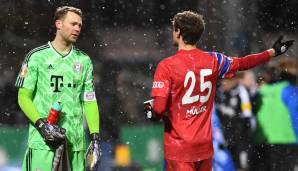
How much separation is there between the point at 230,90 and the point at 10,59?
9.31ft

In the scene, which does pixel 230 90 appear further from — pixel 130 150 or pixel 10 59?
pixel 10 59

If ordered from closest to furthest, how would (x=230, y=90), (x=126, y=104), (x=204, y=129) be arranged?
Answer: (x=204, y=129) < (x=230, y=90) < (x=126, y=104)

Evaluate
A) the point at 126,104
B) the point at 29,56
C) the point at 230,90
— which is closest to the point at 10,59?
the point at 126,104

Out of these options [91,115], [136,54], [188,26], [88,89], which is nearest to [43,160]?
[91,115]

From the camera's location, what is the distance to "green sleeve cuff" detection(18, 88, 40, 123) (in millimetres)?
4848

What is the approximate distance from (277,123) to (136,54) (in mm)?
2029

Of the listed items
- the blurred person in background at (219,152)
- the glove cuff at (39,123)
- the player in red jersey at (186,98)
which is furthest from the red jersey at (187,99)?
the blurred person in background at (219,152)

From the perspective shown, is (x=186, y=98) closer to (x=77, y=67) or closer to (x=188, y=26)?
(x=188, y=26)

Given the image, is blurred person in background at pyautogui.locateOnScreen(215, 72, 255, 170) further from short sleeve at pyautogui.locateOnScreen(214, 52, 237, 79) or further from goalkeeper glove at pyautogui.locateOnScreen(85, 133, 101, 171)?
goalkeeper glove at pyautogui.locateOnScreen(85, 133, 101, 171)

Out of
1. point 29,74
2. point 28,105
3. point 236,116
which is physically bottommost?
point 236,116

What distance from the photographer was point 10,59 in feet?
29.5

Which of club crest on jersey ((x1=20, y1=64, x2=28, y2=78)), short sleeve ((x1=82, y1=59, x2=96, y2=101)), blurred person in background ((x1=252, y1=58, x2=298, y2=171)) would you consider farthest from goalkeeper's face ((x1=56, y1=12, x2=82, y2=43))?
blurred person in background ((x1=252, y1=58, x2=298, y2=171))

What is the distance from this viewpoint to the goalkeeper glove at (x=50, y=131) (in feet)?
15.6

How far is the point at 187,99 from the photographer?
4.71 meters
